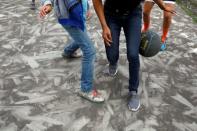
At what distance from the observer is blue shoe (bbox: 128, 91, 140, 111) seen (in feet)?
15.0

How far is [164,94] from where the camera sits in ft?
16.3

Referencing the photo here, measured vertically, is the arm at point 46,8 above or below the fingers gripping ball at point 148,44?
above

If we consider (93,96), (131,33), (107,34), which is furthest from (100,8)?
(93,96)

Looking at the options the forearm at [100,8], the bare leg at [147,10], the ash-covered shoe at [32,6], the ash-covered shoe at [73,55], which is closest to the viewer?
the forearm at [100,8]

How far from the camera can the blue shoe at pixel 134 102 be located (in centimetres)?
457

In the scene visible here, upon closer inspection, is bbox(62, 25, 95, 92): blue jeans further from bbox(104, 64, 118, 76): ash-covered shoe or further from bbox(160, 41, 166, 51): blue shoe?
bbox(160, 41, 166, 51): blue shoe

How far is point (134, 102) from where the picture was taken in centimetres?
461

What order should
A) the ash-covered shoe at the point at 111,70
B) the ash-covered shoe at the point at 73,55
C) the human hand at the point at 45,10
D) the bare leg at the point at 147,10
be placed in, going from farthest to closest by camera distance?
the bare leg at the point at 147,10 → the ash-covered shoe at the point at 73,55 → the ash-covered shoe at the point at 111,70 → the human hand at the point at 45,10

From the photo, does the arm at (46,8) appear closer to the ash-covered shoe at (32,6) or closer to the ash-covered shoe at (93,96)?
the ash-covered shoe at (93,96)

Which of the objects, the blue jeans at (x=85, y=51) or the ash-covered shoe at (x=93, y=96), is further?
the ash-covered shoe at (x=93, y=96)

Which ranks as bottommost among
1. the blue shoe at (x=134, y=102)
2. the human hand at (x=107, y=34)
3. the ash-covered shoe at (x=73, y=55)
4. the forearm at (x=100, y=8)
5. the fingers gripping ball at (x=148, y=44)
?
the blue shoe at (x=134, y=102)

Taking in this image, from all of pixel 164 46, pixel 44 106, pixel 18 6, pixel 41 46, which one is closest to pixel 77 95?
pixel 44 106

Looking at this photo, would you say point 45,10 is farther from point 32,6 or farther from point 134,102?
point 32,6

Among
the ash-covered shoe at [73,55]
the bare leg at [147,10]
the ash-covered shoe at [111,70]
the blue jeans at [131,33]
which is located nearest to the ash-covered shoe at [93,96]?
the blue jeans at [131,33]
